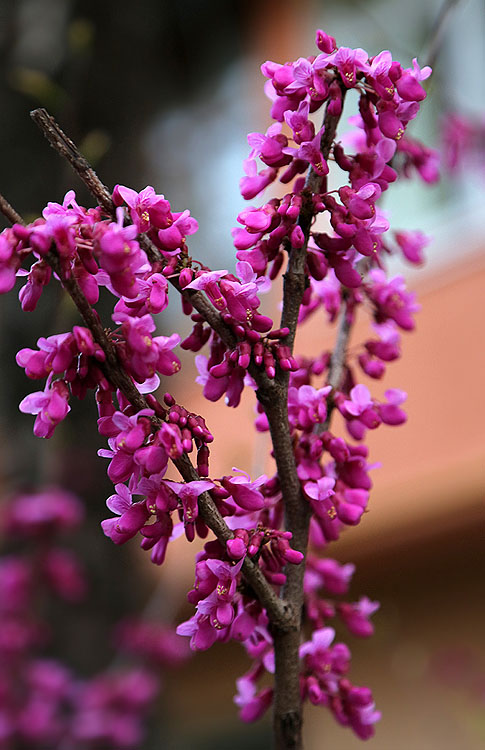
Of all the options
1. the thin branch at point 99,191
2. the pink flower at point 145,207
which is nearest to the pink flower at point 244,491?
the thin branch at point 99,191

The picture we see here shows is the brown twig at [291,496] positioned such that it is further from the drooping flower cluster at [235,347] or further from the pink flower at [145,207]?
the pink flower at [145,207]

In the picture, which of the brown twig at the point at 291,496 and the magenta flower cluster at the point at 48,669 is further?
the magenta flower cluster at the point at 48,669

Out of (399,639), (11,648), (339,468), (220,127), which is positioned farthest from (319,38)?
(220,127)

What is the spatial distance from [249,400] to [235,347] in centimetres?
268

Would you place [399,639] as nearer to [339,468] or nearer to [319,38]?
[339,468]

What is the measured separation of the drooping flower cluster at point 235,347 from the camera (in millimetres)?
616

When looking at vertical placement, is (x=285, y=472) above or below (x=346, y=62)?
below

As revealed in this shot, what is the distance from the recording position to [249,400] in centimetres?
337

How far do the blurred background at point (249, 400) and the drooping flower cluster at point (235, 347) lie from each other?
4.60ft

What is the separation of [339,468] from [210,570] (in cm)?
21

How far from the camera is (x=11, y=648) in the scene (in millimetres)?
1897

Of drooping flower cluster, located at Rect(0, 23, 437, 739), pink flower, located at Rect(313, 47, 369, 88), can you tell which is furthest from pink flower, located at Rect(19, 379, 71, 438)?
pink flower, located at Rect(313, 47, 369, 88)

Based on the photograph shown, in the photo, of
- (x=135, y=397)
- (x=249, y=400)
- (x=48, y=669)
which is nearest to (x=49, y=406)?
(x=135, y=397)

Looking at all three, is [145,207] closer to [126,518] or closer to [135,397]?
[135,397]
